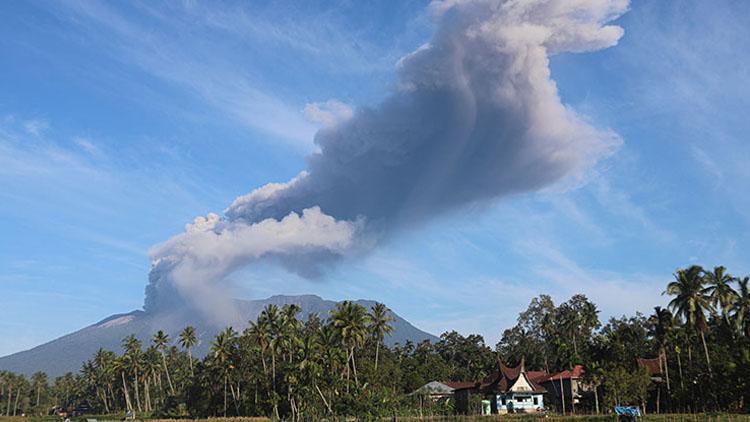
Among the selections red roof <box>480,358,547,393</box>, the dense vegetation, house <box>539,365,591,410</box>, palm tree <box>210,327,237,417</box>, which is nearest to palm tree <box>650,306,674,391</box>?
the dense vegetation

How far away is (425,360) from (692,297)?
193ft

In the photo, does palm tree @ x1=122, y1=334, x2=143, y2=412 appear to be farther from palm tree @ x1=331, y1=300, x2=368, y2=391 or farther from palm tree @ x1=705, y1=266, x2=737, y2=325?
palm tree @ x1=705, y1=266, x2=737, y2=325

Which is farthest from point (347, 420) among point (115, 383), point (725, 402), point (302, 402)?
point (115, 383)

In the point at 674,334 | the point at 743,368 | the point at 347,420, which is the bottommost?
the point at 347,420

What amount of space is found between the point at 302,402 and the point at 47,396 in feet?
390

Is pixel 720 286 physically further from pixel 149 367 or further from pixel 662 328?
pixel 149 367

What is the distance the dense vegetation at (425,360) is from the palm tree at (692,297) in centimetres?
10

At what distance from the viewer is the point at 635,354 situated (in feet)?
293


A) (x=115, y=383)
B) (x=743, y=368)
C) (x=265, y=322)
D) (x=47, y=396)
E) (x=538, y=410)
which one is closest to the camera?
(x=743, y=368)

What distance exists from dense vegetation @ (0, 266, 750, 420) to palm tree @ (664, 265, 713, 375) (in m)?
0.10

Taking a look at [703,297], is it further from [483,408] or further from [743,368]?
[483,408]

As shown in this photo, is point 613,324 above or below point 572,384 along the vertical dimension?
above

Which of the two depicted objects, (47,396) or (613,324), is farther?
(47,396)

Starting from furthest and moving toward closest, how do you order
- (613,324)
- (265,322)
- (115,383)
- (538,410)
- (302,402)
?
(115,383)
(613,324)
(265,322)
(538,410)
(302,402)
